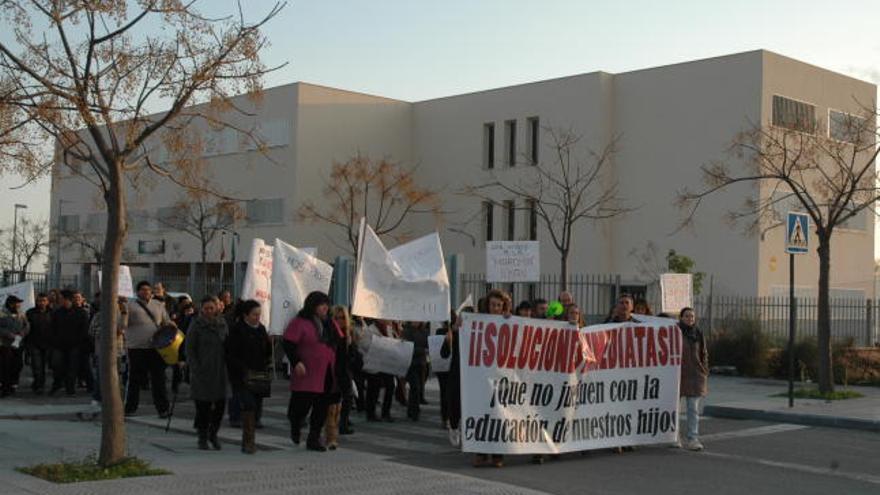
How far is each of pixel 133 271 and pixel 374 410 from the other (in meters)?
46.6

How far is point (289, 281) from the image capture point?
560 inches

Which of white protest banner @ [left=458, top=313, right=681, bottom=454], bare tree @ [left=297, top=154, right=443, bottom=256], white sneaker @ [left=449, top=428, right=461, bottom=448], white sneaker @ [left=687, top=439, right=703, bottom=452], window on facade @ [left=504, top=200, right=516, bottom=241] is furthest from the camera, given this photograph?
window on facade @ [left=504, top=200, right=516, bottom=241]

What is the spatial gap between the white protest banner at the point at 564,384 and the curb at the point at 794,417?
4.08 m

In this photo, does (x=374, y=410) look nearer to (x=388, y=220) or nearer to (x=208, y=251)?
(x=388, y=220)

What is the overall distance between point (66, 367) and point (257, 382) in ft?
25.9

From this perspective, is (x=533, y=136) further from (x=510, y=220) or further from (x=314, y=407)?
(x=314, y=407)

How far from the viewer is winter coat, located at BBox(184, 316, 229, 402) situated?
11.8 meters

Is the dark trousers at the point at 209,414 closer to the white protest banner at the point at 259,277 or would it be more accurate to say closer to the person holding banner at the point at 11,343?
the white protest banner at the point at 259,277

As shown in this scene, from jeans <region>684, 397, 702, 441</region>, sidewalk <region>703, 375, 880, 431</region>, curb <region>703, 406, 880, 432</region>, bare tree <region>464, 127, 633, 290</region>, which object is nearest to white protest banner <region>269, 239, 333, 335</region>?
jeans <region>684, 397, 702, 441</region>

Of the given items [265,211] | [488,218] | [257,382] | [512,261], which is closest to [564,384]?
[257,382]

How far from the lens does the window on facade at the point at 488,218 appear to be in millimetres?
49156

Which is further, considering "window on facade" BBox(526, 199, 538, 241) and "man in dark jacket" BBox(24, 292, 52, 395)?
"window on facade" BBox(526, 199, 538, 241)

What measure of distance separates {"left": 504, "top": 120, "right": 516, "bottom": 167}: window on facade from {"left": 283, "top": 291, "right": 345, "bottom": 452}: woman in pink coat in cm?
3663

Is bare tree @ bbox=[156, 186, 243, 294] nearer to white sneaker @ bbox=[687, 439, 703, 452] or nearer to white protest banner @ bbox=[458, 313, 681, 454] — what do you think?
white protest banner @ bbox=[458, 313, 681, 454]
